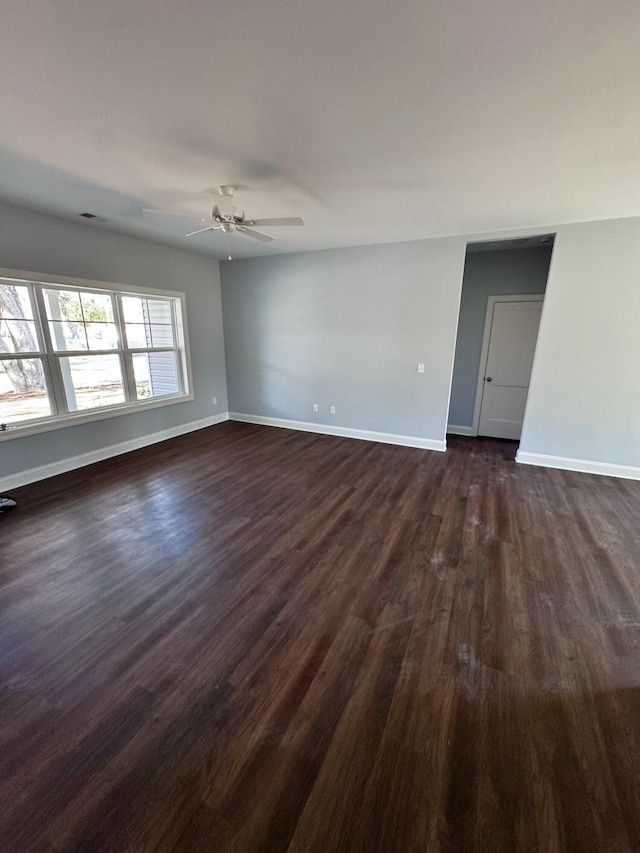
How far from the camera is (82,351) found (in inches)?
159

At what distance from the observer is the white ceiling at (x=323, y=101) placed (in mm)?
1310

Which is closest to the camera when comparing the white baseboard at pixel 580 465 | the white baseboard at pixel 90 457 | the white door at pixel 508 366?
the white baseboard at pixel 90 457

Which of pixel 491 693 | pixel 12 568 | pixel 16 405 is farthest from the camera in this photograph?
pixel 16 405

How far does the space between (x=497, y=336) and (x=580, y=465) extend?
218 centimetres

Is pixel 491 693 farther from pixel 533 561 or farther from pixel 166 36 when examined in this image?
pixel 166 36

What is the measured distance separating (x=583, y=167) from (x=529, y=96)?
3.60ft

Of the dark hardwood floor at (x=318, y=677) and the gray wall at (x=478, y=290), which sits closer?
the dark hardwood floor at (x=318, y=677)

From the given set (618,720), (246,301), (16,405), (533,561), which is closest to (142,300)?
(246,301)

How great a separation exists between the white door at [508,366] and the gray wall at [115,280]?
4.48 m

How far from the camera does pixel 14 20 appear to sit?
1.30m

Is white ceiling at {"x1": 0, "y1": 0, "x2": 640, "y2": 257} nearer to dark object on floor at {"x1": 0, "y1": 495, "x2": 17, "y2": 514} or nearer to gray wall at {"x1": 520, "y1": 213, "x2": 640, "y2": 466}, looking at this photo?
gray wall at {"x1": 520, "y1": 213, "x2": 640, "y2": 466}

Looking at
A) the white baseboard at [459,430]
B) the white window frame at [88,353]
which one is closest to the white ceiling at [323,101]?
the white window frame at [88,353]

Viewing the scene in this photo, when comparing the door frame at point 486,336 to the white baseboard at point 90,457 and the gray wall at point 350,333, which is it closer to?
the gray wall at point 350,333

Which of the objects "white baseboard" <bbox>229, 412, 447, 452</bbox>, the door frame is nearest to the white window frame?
"white baseboard" <bbox>229, 412, 447, 452</bbox>
